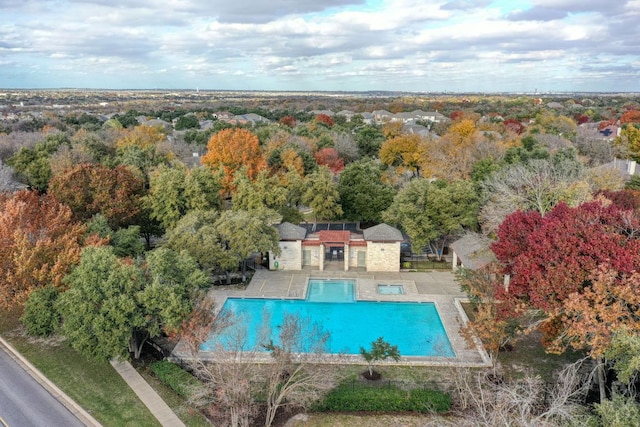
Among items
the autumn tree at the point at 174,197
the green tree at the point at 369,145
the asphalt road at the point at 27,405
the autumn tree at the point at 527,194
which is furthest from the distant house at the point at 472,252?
the green tree at the point at 369,145

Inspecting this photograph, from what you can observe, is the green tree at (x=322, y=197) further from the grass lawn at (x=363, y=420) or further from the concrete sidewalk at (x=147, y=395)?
the grass lawn at (x=363, y=420)

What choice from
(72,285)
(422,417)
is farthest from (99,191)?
(422,417)

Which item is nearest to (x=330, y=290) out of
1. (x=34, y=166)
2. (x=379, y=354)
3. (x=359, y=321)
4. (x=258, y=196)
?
(x=359, y=321)

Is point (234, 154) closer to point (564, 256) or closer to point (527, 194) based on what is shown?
point (527, 194)

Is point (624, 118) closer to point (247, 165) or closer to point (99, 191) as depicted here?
point (247, 165)

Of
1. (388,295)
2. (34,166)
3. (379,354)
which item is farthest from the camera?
(34,166)
